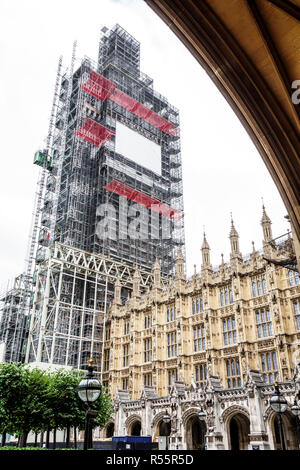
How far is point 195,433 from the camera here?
109 feet

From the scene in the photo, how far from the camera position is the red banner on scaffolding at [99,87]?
201 feet

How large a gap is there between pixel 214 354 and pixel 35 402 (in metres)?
17.1

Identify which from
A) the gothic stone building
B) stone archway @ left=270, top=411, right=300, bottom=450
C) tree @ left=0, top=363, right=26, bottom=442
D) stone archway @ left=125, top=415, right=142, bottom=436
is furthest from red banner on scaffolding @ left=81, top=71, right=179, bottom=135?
stone archway @ left=270, top=411, right=300, bottom=450

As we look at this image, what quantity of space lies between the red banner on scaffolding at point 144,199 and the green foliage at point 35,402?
32381 millimetres

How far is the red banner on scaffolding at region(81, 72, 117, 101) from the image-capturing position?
61406 millimetres

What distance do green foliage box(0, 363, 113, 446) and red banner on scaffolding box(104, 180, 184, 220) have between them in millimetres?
32381

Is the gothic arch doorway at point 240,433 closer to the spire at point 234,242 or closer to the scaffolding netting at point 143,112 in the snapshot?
the spire at point 234,242

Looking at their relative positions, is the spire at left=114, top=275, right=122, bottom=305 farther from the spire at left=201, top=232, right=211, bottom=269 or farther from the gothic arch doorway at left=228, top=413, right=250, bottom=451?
the gothic arch doorway at left=228, top=413, right=250, bottom=451

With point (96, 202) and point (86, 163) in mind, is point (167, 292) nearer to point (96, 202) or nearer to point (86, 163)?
point (96, 202)

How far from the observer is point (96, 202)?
190 ft

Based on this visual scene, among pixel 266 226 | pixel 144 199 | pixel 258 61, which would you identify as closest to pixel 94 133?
pixel 144 199

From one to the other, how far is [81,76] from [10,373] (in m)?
52.8

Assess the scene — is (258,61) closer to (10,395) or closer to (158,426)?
(10,395)
